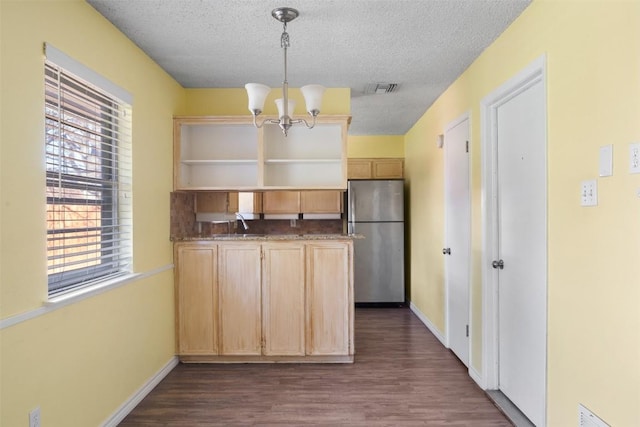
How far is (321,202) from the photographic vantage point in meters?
5.49

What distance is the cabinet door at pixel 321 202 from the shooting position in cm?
545

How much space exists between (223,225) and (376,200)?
207 centimetres

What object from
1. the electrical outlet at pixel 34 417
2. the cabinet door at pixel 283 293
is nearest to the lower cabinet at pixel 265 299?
the cabinet door at pixel 283 293

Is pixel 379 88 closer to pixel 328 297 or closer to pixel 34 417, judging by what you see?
pixel 328 297

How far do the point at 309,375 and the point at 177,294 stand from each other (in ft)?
4.26

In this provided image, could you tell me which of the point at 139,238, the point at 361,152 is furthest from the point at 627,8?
the point at 361,152

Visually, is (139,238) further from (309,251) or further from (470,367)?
(470,367)

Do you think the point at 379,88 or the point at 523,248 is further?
the point at 379,88

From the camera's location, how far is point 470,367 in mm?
3104

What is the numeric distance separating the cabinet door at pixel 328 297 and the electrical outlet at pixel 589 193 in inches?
73.4

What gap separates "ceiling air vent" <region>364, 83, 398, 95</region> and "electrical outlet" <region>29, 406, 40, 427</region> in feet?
10.4

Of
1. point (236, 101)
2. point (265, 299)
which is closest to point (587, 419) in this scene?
point (265, 299)

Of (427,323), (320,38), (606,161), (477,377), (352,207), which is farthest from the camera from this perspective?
(352,207)

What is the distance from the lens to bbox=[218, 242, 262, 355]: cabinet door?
3365 mm
